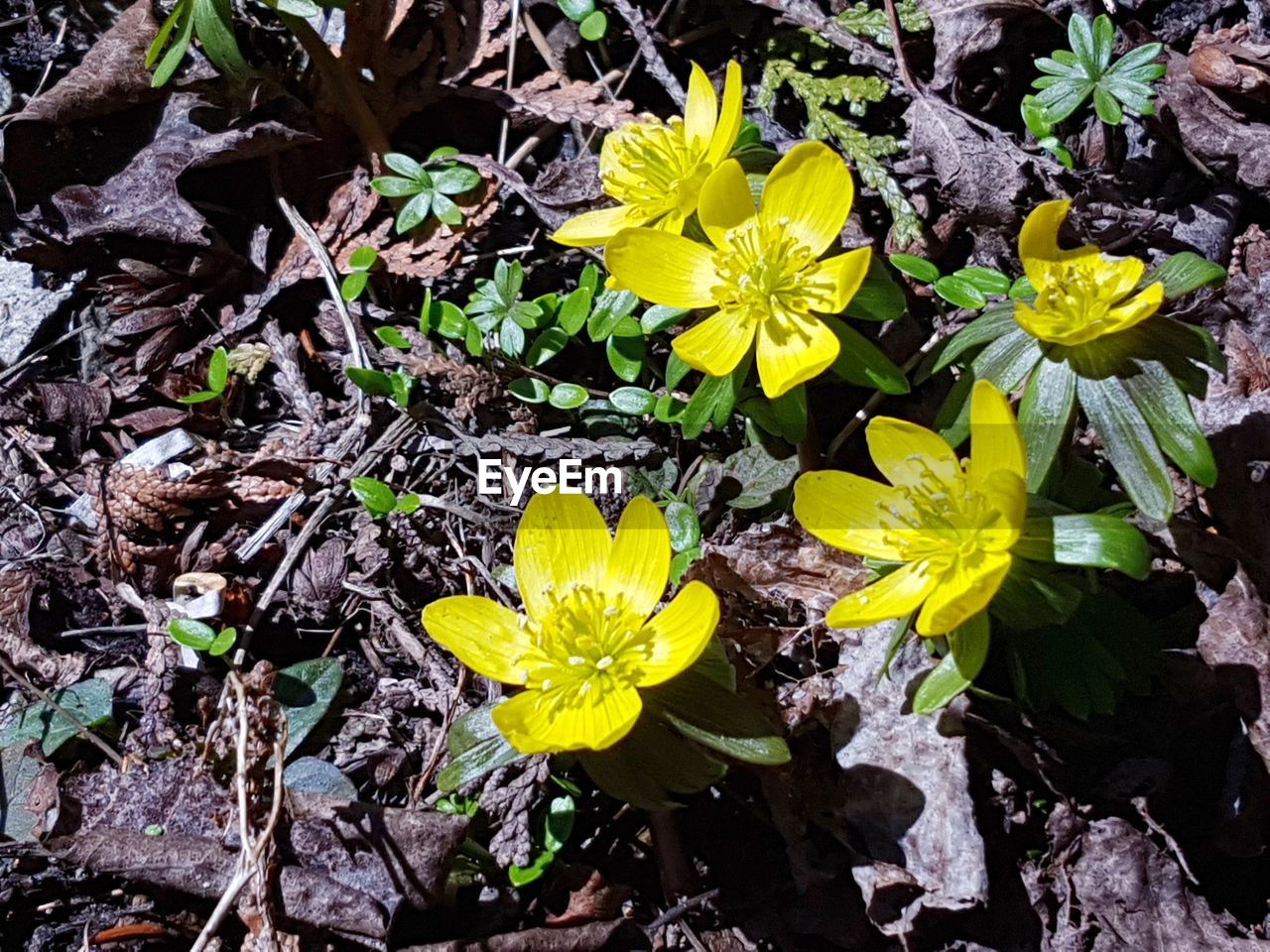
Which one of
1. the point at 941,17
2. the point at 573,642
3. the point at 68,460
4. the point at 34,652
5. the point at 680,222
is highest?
the point at 941,17

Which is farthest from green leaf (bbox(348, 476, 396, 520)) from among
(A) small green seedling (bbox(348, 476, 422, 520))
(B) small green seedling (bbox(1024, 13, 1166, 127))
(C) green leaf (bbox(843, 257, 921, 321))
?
(B) small green seedling (bbox(1024, 13, 1166, 127))

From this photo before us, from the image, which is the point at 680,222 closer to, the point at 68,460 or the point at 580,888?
the point at 580,888

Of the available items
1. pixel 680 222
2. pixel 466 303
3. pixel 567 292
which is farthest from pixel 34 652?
pixel 680 222

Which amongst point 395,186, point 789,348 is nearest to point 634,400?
point 789,348

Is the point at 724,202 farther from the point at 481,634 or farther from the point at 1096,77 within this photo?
the point at 1096,77

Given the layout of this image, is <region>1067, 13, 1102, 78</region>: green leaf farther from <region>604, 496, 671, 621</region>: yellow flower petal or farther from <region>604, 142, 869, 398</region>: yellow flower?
<region>604, 496, 671, 621</region>: yellow flower petal

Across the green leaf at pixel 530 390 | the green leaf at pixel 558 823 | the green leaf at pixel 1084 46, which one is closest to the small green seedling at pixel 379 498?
the green leaf at pixel 530 390
